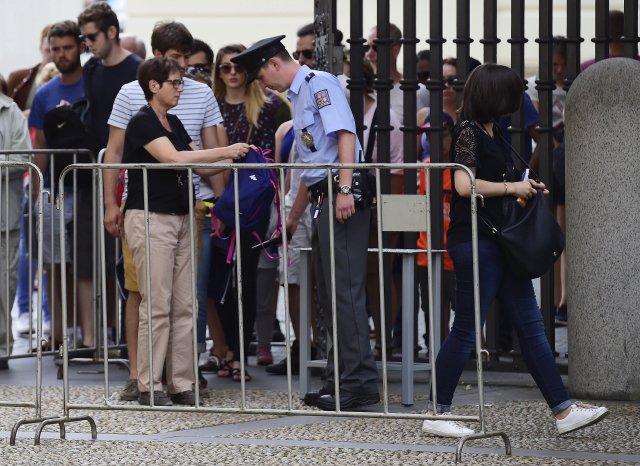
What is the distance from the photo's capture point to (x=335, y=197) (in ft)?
24.1

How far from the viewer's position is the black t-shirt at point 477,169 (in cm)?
667

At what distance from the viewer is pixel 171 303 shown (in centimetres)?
763

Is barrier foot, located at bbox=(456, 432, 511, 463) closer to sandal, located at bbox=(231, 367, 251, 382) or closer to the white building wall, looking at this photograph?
sandal, located at bbox=(231, 367, 251, 382)

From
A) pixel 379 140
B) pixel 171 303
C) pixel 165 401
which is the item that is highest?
pixel 379 140

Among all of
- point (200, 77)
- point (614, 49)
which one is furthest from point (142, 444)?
point (614, 49)

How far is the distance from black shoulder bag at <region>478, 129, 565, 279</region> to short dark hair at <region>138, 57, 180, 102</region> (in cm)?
183

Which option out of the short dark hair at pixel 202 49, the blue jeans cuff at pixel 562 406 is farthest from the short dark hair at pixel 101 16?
the blue jeans cuff at pixel 562 406

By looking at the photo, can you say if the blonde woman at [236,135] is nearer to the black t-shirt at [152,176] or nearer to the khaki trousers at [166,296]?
the khaki trousers at [166,296]

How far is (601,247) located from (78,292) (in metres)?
3.70

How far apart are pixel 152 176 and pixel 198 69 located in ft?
6.22

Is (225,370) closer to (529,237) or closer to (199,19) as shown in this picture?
(529,237)

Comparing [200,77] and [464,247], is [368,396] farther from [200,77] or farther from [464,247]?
[200,77]

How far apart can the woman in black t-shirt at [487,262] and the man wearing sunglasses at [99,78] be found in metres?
3.37

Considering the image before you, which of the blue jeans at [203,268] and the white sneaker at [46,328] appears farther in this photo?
the white sneaker at [46,328]
